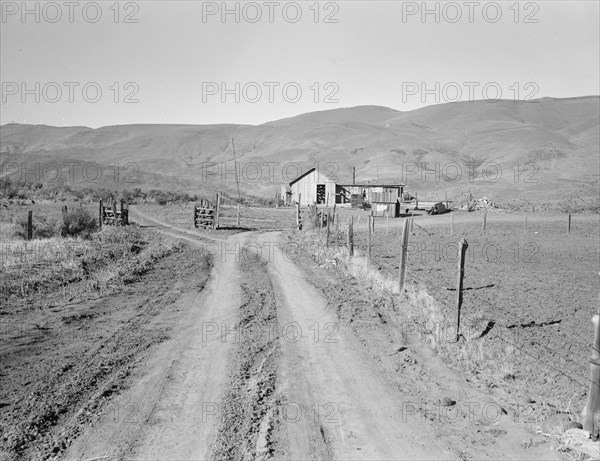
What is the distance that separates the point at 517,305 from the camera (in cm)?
1335

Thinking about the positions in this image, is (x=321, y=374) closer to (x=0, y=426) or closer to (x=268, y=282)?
(x=0, y=426)

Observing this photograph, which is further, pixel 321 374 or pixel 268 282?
pixel 268 282

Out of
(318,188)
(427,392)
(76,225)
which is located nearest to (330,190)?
(318,188)

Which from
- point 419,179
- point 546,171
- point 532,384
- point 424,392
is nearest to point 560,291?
point 532,384

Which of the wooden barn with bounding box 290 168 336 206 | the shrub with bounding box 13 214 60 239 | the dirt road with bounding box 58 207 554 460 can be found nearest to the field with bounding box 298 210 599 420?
the dirt road with bounding box 58 207 554 460

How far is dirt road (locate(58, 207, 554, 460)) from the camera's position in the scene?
6.05 metres

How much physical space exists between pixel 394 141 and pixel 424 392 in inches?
6022

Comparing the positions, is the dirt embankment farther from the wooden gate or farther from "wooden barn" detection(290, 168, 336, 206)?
"wooden barn" detection(290, 168, 336, 206)

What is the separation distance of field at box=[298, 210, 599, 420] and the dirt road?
176 cm

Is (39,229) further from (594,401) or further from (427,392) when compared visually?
(594,401)

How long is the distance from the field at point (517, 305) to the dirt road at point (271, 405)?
1759 mm

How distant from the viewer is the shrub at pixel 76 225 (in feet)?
90.5

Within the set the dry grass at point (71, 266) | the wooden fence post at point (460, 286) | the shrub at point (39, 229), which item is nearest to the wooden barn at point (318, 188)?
the shrub at point (39, 229)

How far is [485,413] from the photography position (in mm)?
7039
